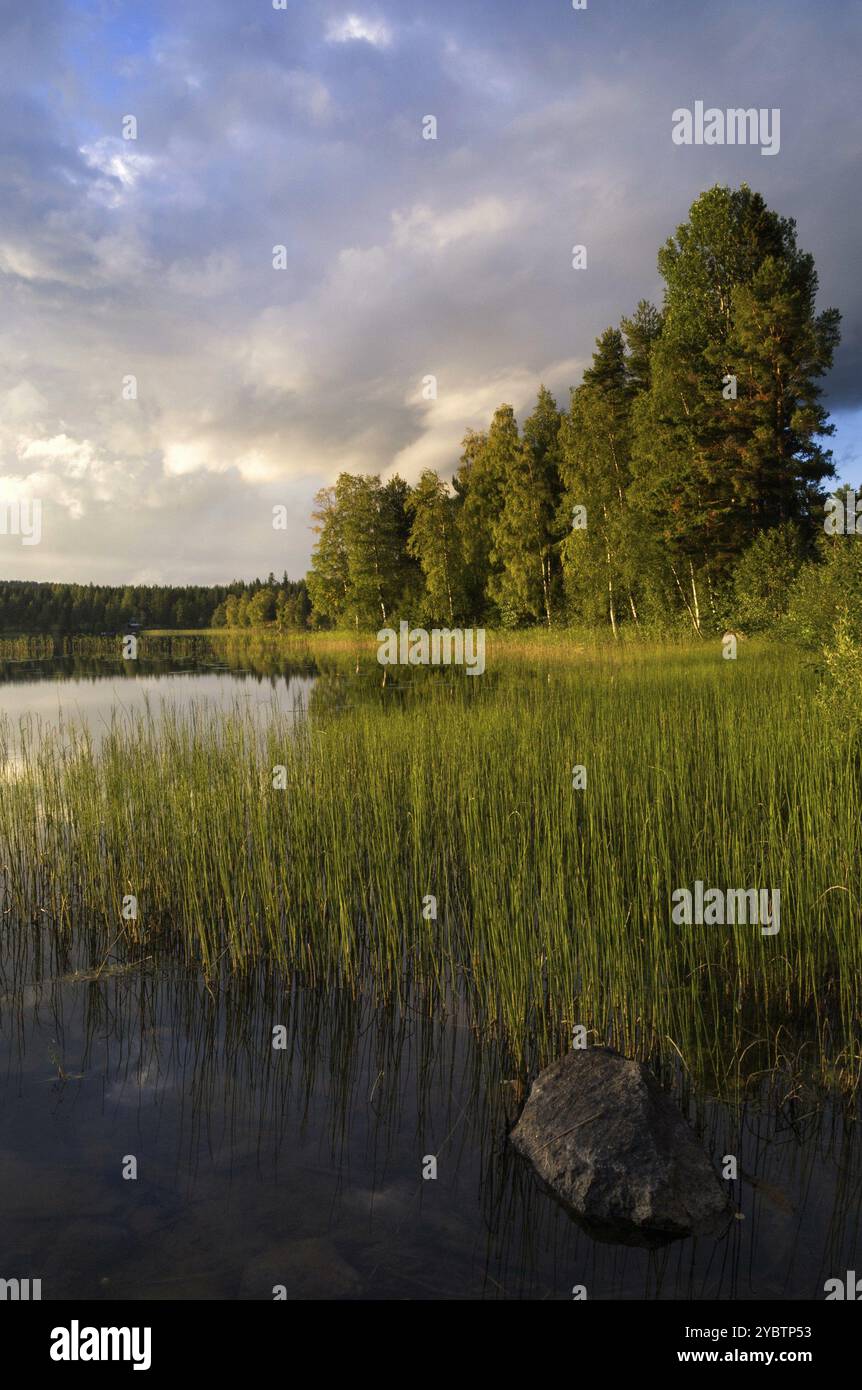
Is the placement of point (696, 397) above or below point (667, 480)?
above

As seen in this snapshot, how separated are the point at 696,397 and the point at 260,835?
82.4ft

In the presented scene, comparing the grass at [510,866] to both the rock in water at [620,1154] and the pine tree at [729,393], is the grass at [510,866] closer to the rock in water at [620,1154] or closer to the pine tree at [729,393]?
the rock in water at [620,1154]

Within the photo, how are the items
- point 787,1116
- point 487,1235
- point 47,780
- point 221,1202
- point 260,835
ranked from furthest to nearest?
point 47,780 < point 260,835 < point 787,1116 < point 221,1202 < point 487,1235

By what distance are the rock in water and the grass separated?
1.58 ft

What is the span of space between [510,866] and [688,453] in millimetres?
23071

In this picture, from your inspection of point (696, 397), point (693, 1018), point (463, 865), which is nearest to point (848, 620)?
point (463, 865)

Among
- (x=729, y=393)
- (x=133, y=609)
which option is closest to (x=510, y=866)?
(x=729, y=393)

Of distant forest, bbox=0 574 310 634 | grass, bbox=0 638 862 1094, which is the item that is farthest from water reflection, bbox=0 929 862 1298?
distant forest, bbox=0 574 310 634

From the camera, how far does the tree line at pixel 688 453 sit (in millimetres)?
23516

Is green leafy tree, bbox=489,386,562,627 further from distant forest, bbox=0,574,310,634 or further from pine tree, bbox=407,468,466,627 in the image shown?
distant forest, bbox=0,574,310,634

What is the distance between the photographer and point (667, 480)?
24.8 meters

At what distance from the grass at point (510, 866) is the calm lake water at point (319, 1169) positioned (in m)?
0.34
